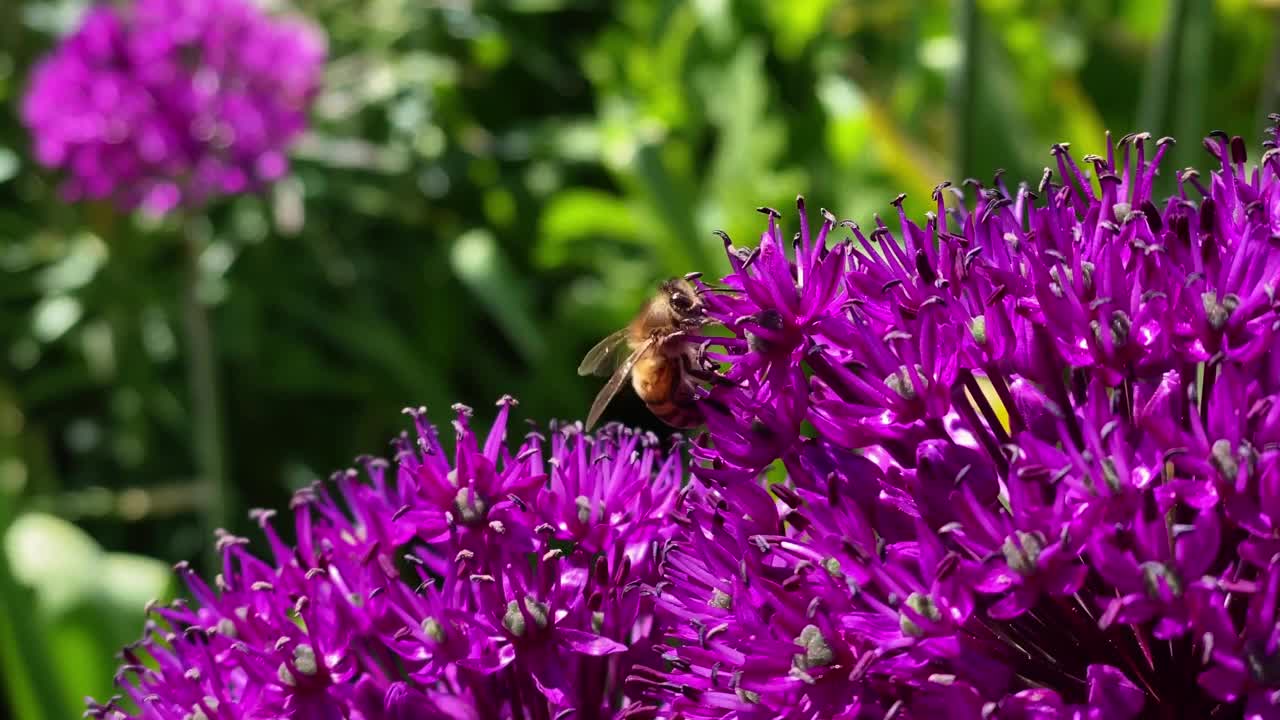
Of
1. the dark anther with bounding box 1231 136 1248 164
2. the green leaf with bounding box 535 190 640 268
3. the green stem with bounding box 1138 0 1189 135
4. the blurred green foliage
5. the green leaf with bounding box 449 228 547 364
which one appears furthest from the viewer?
the green leaf with bounding box 535 190 640 268

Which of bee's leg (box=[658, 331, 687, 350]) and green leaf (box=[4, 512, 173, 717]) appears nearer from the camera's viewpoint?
bee's leg (box=[658, 331, 687, 350])

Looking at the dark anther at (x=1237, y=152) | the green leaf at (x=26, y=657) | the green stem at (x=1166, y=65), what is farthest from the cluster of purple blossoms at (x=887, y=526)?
the green leaf at (x=26, y=657)

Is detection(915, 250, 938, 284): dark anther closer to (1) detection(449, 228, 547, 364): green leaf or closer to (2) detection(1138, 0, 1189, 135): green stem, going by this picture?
(2) detection(1138, 0, 1189, 135): green stem

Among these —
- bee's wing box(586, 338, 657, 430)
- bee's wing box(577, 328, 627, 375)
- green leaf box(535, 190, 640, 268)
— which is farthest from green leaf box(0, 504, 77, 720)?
green leaf box(535, 190, 640, 268)

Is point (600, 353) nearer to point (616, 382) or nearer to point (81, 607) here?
point (616, 382)

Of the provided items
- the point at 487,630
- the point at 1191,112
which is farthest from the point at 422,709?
the point at 1191,112

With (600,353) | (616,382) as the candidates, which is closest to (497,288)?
(600,353)
